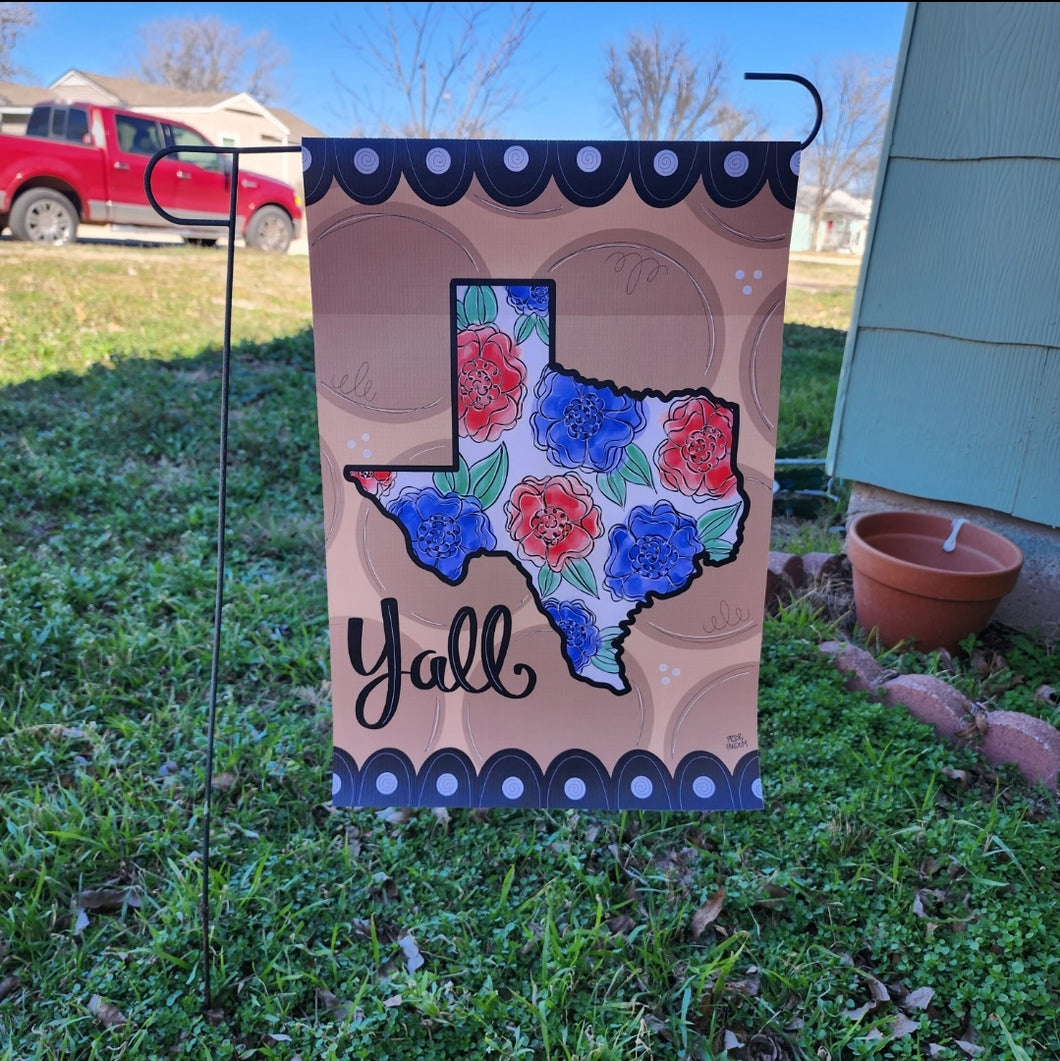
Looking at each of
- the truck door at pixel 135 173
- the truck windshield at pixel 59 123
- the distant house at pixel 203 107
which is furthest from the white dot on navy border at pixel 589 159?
the distant house at pixel 203 107

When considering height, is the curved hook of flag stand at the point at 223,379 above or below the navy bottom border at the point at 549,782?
above

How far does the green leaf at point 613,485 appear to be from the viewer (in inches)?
51.1

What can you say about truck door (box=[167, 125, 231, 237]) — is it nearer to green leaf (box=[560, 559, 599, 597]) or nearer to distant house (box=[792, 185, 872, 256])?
green leaf (box=[560, 559, 599, 597])

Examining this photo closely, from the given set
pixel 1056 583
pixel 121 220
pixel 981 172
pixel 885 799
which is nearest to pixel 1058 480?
pixel 1056 583

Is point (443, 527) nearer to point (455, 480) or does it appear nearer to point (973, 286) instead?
point (455, 480)

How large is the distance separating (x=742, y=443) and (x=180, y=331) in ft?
17.0

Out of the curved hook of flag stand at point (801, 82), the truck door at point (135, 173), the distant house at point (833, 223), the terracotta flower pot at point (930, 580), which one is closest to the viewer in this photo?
the curved hook of flag stand at point (801, 82)

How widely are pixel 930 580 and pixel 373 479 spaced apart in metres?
1.82

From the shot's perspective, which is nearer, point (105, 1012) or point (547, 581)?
point (547, 581)

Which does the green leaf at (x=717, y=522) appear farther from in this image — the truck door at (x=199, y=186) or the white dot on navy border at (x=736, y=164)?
the truck door at (x=199, y=186)

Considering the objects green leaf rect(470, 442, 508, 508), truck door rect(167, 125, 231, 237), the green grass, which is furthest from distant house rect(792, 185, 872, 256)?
green leaf rect(470, 442, 508, 508)

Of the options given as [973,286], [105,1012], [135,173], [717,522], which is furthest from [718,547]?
[135,173]

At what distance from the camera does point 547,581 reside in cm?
134

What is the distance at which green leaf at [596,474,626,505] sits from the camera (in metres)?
1.30
